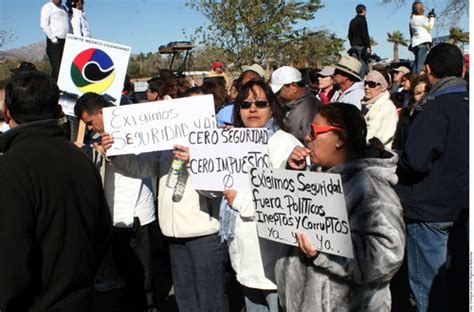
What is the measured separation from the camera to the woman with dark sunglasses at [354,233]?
8.81 feet

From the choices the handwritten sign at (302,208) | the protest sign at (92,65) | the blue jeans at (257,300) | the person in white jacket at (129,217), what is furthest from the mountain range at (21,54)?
the handwritten sign at (302,208)

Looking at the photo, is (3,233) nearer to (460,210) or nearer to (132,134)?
(132,134)

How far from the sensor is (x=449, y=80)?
394 centimetres

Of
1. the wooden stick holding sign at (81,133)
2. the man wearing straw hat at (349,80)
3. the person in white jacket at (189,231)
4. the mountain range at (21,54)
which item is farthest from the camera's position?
the mountain range at (21,54)

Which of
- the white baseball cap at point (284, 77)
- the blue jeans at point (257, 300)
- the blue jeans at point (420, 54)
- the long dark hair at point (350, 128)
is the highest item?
the blue jeans at point (420, 54)

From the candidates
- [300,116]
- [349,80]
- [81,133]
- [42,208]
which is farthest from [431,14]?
[42,208]

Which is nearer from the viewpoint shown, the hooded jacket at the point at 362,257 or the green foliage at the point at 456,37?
the hooded jacket at the point at 362,257

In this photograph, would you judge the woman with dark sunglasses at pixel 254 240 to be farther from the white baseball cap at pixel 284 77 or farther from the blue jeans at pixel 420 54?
the blue jeans at pixel 420 54

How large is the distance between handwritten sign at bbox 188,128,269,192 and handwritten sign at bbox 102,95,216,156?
0.23 metres

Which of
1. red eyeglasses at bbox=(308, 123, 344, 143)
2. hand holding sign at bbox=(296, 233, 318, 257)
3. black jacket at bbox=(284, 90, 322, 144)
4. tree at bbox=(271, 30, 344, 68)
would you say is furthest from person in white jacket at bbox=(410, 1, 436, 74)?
hand holding sign at bbox=(296, 233, 318, 257)

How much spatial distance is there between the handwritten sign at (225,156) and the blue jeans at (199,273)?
0.58m

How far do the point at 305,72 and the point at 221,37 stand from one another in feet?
16.2

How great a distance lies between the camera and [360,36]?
1274 centimetres

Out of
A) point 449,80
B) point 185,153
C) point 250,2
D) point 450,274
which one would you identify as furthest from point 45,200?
point 250,2
